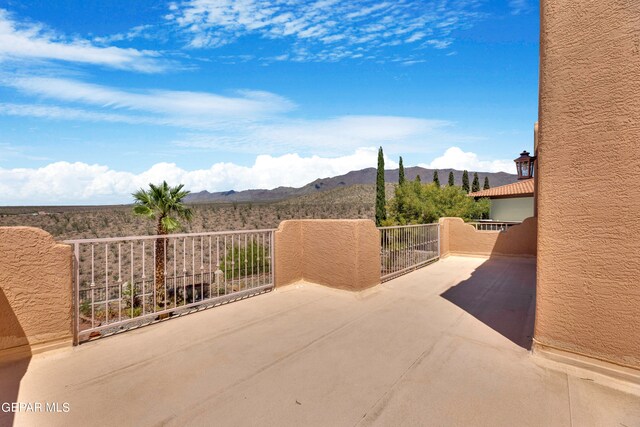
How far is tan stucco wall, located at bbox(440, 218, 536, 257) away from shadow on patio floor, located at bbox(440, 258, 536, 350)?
4.63 feet

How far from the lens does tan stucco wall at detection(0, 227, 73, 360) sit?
3064 millimetres

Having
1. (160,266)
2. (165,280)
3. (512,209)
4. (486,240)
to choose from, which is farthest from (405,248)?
(512,209)

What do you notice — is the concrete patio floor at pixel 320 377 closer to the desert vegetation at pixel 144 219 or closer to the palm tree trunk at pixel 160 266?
the palm tree trunk at pixel 160 266

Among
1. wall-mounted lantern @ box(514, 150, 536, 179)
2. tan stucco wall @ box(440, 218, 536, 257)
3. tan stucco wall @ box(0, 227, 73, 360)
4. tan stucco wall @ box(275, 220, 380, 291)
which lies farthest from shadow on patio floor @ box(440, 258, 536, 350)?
tan stucco wall @ box(0, 227, 73, 360)

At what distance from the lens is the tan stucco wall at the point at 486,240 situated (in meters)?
10.1

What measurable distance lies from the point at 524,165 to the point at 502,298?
7071 millimetres

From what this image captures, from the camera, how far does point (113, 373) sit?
2.94 metres

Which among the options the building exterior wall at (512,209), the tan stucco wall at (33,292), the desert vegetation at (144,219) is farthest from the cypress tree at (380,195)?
the tan stucco wall at (33,292)

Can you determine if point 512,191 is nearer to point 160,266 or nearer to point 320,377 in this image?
point 160,266

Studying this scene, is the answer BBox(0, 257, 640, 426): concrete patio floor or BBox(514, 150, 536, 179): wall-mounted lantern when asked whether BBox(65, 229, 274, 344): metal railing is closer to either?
BBox(0, 257, 640, 426): concrete patio floor

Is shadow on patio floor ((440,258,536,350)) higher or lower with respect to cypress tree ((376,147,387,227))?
lower

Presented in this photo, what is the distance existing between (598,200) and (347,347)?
289 cm

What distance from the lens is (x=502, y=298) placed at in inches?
224

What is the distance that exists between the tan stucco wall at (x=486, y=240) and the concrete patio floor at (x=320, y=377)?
6.31m
